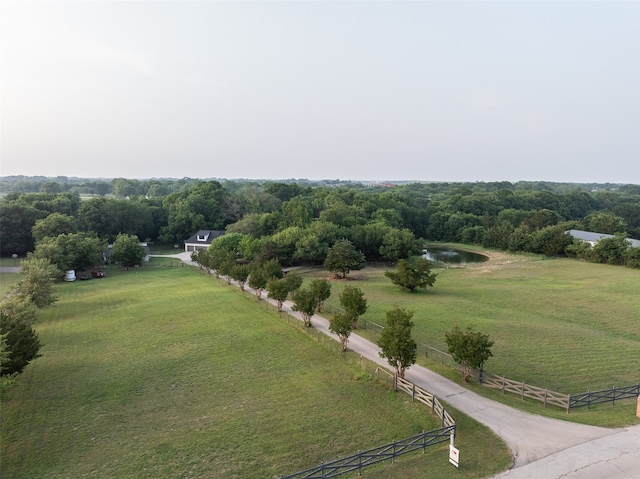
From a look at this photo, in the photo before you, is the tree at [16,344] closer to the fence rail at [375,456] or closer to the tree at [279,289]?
the fence rail at [375,456]

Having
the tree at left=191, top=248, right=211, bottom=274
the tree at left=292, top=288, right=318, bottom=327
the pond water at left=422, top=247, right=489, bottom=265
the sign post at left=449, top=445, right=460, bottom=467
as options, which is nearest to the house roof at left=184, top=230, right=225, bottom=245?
the tree at left=191, top=248, right=211, bottom=274

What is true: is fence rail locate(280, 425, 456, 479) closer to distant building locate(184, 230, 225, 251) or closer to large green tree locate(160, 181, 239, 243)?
distant building locate(184, 230, 225, 251)

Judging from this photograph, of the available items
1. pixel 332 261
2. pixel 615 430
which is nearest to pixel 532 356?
Result: pixel 615 430

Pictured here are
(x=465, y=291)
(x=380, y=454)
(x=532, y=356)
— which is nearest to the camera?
(x=380, y=454)

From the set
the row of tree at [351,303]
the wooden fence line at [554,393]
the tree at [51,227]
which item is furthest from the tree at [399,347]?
the tree at [51,227]

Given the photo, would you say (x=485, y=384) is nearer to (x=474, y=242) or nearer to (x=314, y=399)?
(x=314, y=399)
